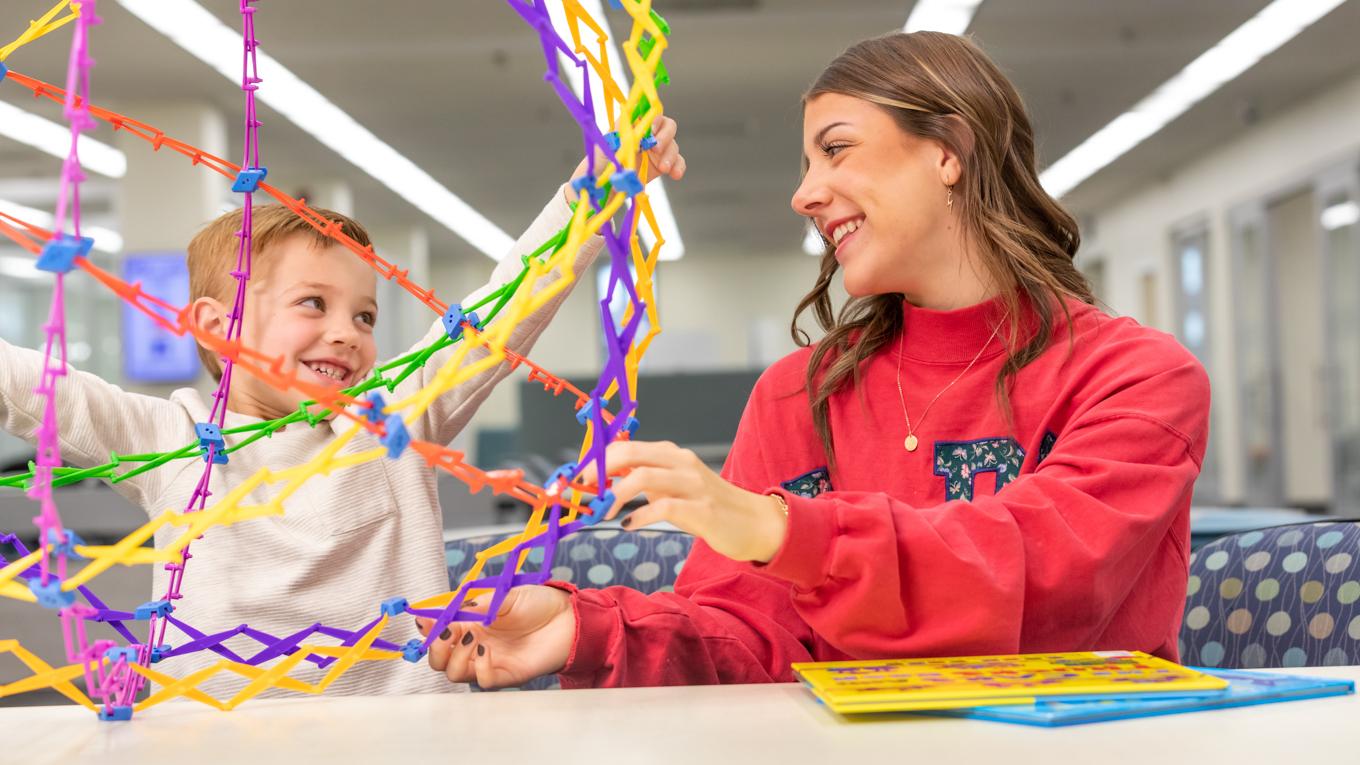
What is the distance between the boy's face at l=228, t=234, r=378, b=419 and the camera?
1215 mm

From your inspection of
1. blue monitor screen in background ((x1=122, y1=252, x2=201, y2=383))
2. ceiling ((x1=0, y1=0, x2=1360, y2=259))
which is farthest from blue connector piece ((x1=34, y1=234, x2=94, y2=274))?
blue monitor screen in background ((x1=122, y1=252, x2=201, y2=383))

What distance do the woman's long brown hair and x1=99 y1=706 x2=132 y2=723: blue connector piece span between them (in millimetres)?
743

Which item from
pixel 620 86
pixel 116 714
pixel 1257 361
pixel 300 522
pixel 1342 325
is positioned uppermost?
pixel 1342 325

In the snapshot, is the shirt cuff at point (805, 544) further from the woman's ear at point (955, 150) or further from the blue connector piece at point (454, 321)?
the woman's ear at point (955, 150)

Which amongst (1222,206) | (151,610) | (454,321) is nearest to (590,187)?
(454,321)

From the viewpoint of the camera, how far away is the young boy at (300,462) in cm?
116

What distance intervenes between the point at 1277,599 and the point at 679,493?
1122 mm

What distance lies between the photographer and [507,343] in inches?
44.4

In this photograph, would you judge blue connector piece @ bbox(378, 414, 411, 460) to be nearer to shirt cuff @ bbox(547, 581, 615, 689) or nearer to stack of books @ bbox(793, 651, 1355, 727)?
stack of books @ bbox(793, 651, 1355, 727)

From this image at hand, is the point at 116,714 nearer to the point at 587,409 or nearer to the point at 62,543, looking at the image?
the point at 62,543

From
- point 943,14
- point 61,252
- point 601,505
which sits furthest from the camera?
point 943,14

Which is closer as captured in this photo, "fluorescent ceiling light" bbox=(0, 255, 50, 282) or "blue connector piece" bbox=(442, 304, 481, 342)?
"blue connector piece" bbox=(442, 304, 481, 342)

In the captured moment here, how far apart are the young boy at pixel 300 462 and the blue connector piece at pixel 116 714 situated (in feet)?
1.15

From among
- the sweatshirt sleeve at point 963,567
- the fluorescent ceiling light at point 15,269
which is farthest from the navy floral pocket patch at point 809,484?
the fluorescent ceiling light at point 15,269
